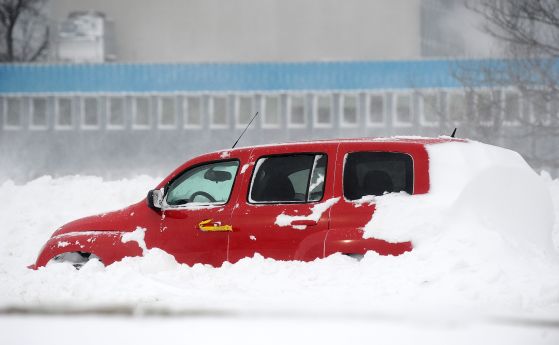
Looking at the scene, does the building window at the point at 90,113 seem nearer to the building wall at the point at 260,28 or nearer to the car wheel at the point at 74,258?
the building wall at the point at 260,28

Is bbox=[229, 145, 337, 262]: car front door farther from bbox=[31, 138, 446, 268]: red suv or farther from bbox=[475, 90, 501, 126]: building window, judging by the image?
bbox=[475, 90, 501, 126]: building window

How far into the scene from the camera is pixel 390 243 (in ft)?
22.0

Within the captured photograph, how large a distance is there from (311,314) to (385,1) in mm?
65783

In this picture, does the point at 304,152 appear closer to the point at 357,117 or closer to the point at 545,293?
the point at 545,293

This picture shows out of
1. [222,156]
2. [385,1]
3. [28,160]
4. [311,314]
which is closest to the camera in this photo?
[311,314]

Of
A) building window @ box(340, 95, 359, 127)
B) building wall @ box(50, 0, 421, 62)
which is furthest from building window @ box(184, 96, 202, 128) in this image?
building wall @ box(50, 0, 421, 62)

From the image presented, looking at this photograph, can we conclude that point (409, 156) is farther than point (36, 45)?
No

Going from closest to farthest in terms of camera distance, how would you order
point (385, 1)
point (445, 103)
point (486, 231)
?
point (486, 231) < point (445, 103) < point (385, 1)

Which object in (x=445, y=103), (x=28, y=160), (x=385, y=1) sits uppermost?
(x=385, y=1)

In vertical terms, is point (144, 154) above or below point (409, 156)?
below

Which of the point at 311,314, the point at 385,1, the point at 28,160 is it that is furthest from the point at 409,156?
the point at 385,1

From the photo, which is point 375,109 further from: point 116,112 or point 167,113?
point 116,112

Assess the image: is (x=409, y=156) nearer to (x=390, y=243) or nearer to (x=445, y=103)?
(x=390, y=243)

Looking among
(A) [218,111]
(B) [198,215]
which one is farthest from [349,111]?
(B) [198,215]
